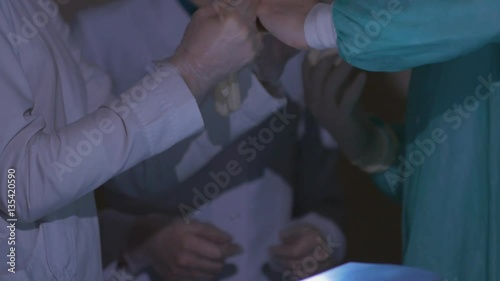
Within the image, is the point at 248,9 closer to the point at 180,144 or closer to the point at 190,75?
the point at 190,75

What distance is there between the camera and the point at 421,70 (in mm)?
967

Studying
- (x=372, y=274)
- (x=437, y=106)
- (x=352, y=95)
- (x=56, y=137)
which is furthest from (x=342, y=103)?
(x=372, y=274)

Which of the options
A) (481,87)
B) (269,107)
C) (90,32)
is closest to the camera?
(481,87)

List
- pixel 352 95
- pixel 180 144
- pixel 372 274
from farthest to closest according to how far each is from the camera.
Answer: pixel 180 144
pixel 352 95
pixel 372 274

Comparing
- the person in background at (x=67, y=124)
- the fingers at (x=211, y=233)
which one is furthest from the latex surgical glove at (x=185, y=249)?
the person in background at (x=67, y=124)

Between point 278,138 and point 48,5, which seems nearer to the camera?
point 48,5

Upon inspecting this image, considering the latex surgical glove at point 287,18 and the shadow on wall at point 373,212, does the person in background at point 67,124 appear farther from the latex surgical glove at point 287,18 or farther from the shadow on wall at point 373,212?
the shadow on wall at point 373,212

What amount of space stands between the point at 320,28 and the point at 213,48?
12 centimetres

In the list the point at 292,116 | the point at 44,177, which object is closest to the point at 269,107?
the point at 292,116

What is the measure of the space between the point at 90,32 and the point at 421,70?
0.49m

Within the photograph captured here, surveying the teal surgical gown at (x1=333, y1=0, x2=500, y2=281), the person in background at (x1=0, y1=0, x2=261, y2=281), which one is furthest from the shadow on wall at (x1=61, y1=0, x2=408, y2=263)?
the person in background at (x1=0, y1=0, x2=261, y2=281)

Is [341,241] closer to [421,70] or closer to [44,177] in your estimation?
[421,70]

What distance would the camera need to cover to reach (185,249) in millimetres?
1157

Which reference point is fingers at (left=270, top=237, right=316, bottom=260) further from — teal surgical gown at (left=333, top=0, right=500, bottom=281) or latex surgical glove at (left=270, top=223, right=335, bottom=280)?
teal surgical gown at (left=333, top=0, right=500, bottom=281)
